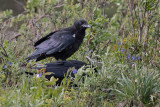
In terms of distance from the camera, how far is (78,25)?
6934mm

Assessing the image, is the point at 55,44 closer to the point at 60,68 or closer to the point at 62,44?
the point at 62,44

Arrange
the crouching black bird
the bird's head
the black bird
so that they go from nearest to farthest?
the crouching black bird < the black bird < the bird's head

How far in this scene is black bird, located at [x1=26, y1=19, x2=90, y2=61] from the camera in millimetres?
6422

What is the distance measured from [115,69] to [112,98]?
1.41 feet

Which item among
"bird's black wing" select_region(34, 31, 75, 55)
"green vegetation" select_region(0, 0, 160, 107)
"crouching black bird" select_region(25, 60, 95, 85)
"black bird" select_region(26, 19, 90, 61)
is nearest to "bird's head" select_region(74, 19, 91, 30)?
"black bird" select_region(26, 19, 90, 61)

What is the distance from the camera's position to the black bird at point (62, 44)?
642cm

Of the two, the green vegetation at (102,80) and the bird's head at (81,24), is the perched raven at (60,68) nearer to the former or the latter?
the green vegetation at (102,80)

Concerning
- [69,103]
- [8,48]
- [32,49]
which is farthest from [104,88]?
[32,49]

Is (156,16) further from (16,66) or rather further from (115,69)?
(16,66)

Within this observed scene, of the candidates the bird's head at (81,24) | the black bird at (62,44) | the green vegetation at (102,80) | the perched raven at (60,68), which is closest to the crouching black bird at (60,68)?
the perched raven at (60,68)

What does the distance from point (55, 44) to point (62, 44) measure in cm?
15

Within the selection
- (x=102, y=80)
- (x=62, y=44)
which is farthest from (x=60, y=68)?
(x=102, y=80)

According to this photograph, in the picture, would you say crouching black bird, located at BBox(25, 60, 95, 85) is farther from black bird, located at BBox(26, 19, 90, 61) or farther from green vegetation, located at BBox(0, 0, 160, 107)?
black bird, located at BBox(26, 19, 90, 61)

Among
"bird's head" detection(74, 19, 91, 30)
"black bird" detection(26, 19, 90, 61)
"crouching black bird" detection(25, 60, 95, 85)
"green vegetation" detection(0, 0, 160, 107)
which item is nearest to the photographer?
"green vegetation" detection(0, 0, 160, 107)
